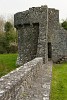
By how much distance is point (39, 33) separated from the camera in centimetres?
1991

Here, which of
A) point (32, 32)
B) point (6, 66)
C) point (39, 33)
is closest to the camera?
point (39, 33)

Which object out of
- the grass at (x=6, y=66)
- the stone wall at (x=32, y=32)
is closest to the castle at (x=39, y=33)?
the stone wall at (x=32, y=32)

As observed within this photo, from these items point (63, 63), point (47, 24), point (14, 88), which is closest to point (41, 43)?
point (47, 24)

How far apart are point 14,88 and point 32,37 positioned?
16.2 metres

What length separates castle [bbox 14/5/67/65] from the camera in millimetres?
20031

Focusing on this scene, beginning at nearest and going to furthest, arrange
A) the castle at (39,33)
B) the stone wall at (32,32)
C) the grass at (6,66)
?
the grass at (6,66) < the stone wall at (32,32) < the castle at (39,33)

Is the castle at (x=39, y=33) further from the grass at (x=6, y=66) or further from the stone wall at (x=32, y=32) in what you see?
the grass at (x=6, y=66)

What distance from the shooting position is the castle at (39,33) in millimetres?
20031

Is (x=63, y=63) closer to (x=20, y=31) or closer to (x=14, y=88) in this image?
(x=20, y=31)

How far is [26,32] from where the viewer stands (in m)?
21.8

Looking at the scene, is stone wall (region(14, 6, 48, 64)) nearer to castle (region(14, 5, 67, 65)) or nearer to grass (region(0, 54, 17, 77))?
castle (region(14, 5, 67, 65))

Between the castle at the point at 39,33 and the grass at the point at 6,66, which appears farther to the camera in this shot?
the castle at the point at 39,33

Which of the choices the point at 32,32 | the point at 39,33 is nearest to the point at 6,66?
the point at 32,32

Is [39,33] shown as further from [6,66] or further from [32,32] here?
[6,66]
